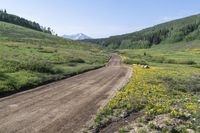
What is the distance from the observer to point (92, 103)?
27.7 m

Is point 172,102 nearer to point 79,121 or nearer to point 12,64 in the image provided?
point 79,121

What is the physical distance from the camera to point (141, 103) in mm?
27344

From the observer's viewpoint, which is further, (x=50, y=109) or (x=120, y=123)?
(x=50, y=109)

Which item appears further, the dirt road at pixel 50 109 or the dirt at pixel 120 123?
the dirt at pixel 120 123

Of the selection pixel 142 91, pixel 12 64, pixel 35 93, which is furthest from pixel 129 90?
pixel 12 64

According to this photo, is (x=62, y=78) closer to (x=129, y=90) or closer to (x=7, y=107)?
(x=129, y=90)

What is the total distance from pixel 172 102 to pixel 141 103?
9.29 feet

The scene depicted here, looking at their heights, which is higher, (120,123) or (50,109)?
(50,109)

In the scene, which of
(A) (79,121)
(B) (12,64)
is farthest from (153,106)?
(B) (12,64)

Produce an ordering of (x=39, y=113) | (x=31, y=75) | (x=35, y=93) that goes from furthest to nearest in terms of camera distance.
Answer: (x=31, y=75), (x=35, y=93), (x=39, y=113)

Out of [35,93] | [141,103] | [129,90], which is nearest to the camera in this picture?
[141,103]

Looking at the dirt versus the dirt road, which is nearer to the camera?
the dirt road

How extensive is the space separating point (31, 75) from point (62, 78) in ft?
18.8

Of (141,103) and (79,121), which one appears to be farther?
(141,103)
